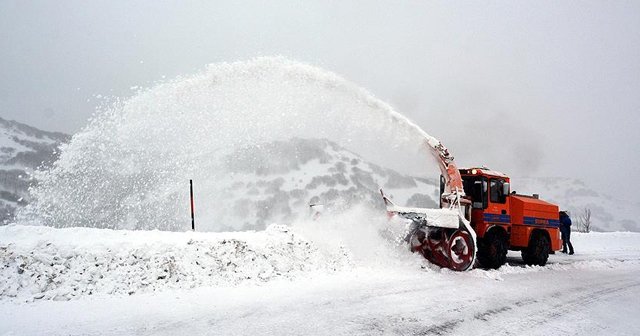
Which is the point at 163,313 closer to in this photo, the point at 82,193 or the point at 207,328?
the point at 207,328

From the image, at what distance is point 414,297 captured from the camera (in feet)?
24.0

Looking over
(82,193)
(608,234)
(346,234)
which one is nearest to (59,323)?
(346,234)

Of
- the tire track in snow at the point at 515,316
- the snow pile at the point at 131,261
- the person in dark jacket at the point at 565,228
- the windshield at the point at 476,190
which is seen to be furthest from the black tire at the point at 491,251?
the person in dark jacket at the point at 565,228

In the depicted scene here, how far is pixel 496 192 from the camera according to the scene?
12.6 metres

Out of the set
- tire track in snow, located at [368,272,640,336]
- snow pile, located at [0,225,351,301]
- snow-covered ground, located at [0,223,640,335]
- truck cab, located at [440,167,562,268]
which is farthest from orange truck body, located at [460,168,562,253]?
snow pile, located at [0,225,351,301]

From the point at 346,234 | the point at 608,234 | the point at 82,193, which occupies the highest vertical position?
the point at 82,193

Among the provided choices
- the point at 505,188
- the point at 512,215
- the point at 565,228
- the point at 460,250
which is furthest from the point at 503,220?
the point at 565,228

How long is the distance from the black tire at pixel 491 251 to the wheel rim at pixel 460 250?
6.17ft

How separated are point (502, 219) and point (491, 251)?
49.9 inches

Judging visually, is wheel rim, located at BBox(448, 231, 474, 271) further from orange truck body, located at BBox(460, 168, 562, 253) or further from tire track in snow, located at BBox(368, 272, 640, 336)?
tire track in snow, located at BBox(368, 272, 640, 336)

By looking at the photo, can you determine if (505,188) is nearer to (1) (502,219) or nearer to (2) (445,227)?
(1) (502,219)

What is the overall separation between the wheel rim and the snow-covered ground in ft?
1.45

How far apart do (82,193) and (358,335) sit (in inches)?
465

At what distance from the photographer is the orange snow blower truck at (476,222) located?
10.6 m
